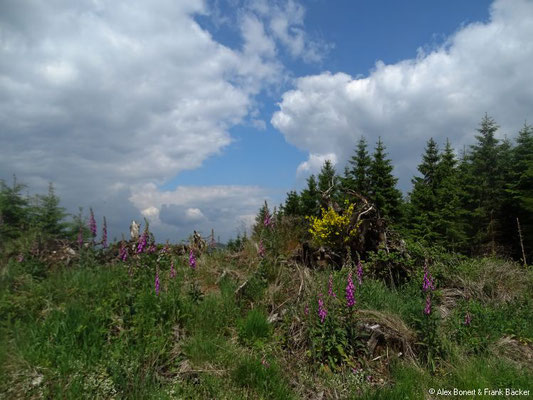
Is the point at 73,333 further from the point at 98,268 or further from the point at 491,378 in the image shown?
the point at 491,378

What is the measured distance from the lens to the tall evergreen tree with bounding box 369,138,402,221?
2144 cm

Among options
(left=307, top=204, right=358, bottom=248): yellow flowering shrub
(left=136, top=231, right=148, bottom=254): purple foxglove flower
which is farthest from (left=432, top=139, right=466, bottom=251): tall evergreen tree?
(left=136, top=231, right=148, bottom=254): purple foxglove flower

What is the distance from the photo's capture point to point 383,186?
22.0 meters

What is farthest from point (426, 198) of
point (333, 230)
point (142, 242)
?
point (142, 242)

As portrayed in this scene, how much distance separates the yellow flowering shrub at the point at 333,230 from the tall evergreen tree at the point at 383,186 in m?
13.9

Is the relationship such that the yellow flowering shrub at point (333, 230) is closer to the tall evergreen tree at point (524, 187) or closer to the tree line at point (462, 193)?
the tree line at point (462, 193)

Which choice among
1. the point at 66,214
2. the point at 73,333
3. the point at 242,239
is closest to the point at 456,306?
the point at 242,239

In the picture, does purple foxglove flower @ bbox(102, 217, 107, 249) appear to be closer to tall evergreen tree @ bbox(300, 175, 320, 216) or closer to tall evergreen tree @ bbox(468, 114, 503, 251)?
tall evergreen tree @ bbox(300, 175, 320, 216)

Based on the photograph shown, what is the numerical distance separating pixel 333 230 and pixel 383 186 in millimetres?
15374

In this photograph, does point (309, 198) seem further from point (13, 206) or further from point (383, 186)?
point (13, 206)

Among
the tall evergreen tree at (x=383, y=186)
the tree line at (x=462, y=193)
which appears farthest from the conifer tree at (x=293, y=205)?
the tall evergreen tree at (x=383, y=186)

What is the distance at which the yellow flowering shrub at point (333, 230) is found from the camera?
26.0 feet

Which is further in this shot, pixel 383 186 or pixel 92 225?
pixel 383 186

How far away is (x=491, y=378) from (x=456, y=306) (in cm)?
227
